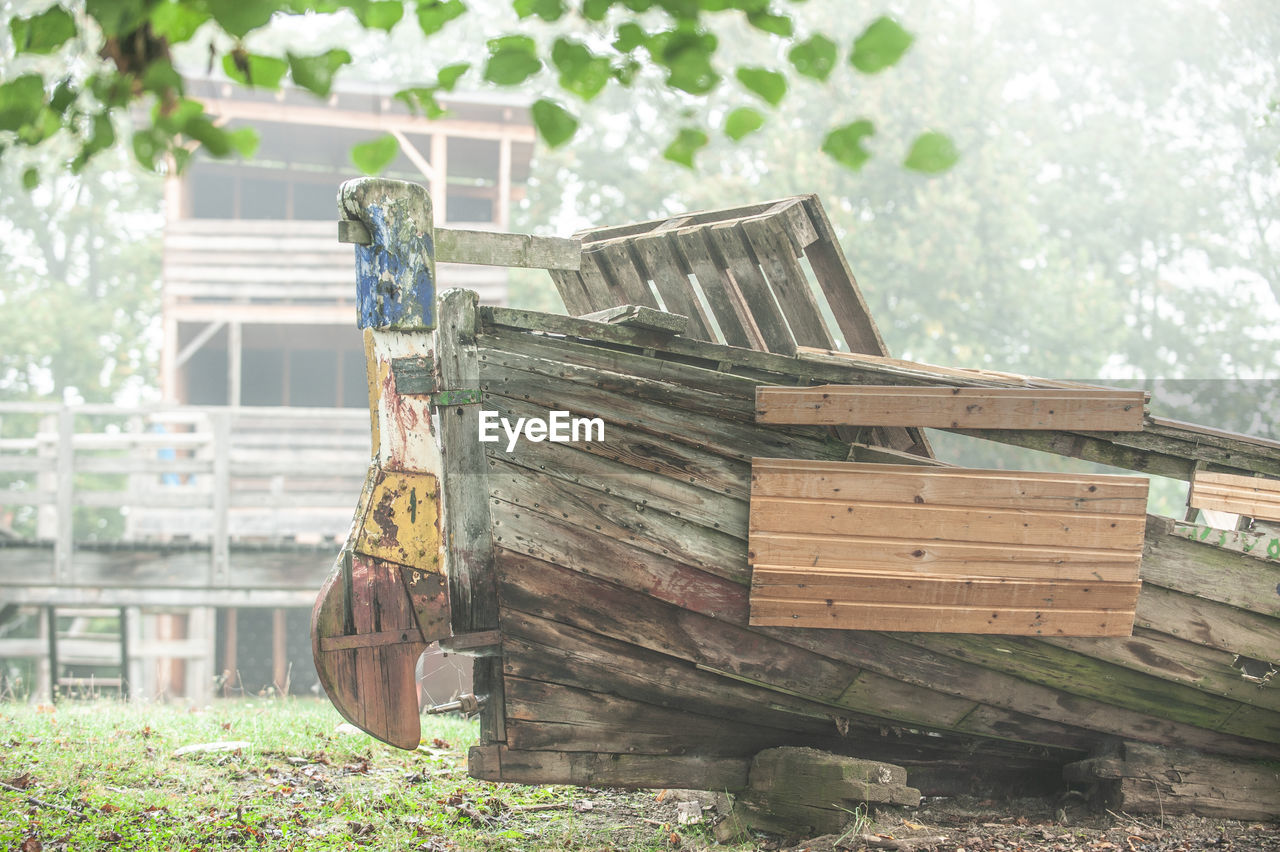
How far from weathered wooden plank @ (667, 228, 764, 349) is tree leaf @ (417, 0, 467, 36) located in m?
2.40

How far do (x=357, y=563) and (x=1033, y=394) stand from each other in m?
2.86

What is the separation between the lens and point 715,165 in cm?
2392

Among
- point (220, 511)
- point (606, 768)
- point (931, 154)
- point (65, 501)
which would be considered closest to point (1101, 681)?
point (606, 768)

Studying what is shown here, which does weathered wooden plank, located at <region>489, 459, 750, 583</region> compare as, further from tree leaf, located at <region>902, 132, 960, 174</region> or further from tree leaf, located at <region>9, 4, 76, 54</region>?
tree leaf, located at <region>9, 4, 76, 54</region>

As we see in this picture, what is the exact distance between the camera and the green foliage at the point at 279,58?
261cm

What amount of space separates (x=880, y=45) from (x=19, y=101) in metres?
2.34

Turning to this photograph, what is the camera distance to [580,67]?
3.41 m

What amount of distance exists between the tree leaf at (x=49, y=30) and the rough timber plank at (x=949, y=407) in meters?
2.75

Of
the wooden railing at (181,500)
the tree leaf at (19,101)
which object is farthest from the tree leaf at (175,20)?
the wooden railing at (181,500)

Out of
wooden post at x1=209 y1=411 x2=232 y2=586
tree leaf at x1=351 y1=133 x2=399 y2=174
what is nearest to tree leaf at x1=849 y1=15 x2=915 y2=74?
tree leaf at x1=351 y1=133 x2=399 y2=174

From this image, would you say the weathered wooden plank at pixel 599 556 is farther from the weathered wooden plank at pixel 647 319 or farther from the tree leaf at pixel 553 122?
the tree leaf at pixel 553 122

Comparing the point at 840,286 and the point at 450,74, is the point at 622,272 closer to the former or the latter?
the point at 840,286

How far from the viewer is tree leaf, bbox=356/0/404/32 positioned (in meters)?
3.20

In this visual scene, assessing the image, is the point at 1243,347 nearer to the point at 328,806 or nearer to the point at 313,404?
the point at 313,404
